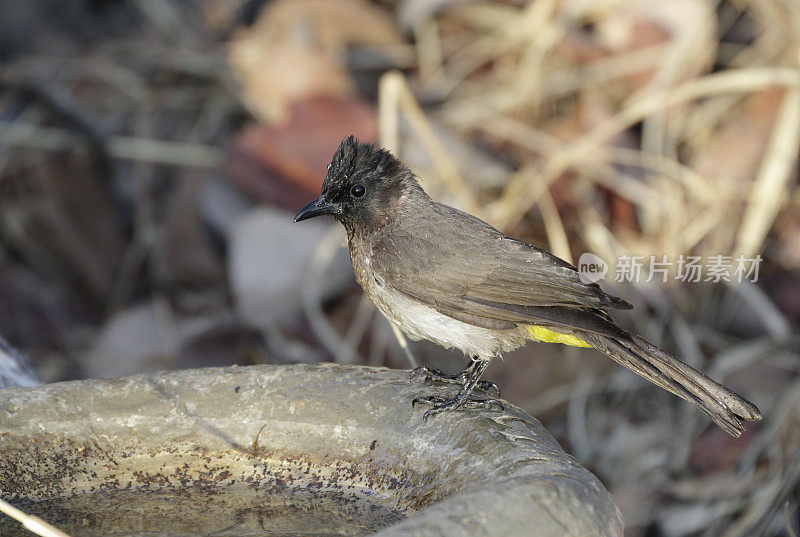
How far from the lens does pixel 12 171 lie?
7.55 metres

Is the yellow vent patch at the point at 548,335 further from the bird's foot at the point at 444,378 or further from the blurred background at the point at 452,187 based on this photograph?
the blurred background at the point at 452,187

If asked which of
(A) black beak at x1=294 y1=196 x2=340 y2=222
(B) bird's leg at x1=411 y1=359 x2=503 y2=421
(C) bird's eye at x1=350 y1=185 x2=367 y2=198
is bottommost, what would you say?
(B) bird's leg at x1=411 y1=359 x2=503 y2=421

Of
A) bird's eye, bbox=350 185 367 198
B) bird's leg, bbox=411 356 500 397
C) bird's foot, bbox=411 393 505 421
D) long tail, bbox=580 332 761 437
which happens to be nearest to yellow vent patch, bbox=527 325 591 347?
long tail, bbox=580 332 761 437

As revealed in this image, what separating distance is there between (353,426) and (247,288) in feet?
12.7

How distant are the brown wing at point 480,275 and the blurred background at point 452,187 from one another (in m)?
2.07

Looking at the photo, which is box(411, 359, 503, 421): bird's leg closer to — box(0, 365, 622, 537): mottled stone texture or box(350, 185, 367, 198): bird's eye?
box(0, 365, 622, 537): mottled stone texture

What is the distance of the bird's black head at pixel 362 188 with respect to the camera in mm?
3348

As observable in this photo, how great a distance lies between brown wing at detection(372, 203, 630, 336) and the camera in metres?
Answer: 2.92

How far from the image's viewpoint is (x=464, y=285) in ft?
10.4

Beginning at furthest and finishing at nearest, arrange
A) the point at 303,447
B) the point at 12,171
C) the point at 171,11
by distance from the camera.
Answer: the point at 171,11, the point at 12,171, the point at 303,447

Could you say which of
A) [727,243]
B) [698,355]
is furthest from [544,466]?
[727,243]

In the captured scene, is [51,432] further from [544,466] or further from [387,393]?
[544,466]

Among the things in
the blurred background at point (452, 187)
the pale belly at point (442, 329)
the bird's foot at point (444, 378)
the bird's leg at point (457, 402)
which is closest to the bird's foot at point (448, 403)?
the bird's leg at point (457, 402)

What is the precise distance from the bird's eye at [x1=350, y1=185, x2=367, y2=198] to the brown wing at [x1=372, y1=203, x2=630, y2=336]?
0.17 m
